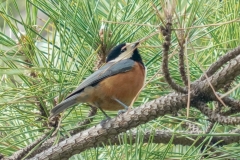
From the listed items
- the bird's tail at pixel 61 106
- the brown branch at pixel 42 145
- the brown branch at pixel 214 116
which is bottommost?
the brown branch at pixel 42 145

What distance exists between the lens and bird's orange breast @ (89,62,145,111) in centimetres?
159

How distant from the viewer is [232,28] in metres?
1.29

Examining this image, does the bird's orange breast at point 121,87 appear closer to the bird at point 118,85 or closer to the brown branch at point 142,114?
the bird at point 118,85

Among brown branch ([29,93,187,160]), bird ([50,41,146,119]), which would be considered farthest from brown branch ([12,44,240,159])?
bird ([50,41,146,119])

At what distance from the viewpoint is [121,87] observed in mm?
1607

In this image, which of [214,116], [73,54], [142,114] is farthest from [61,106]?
[214,116]

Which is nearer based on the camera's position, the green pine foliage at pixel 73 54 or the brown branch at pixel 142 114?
the brown branch at pixel 142 114

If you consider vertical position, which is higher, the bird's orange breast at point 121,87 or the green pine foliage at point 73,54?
the green pine foliage at point 73,54

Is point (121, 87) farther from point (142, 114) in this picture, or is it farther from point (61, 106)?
point (142, 114)

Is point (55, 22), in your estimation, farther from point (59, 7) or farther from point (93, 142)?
point (93, 142)

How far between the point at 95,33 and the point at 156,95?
25 cm

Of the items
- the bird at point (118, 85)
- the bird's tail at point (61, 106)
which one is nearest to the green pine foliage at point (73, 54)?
the bird's tail at point (61, 106)

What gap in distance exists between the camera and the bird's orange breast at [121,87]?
1585 mm

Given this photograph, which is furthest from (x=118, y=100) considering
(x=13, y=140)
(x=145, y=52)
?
(x=13, y=140)
